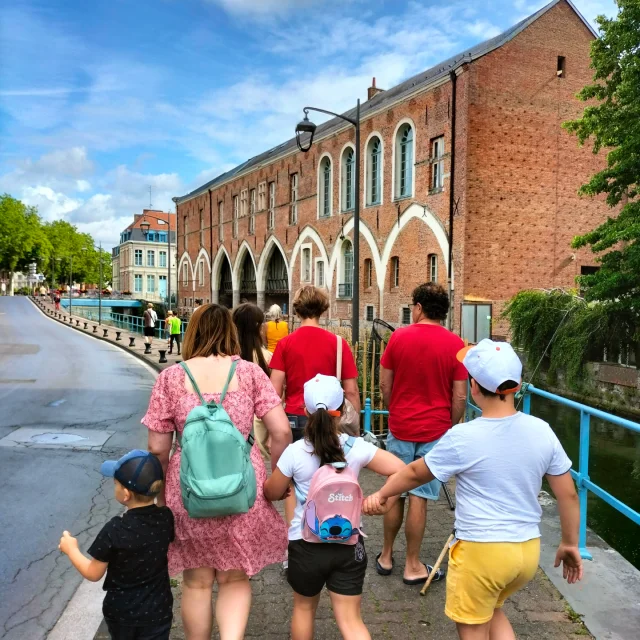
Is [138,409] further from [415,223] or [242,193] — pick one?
[242,193]

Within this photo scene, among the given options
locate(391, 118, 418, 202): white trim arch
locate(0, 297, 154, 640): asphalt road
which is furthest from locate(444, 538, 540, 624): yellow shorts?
locate(391, 118, 418, 202): white trim arch

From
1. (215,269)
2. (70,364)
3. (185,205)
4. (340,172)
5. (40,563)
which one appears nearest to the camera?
(40,563)

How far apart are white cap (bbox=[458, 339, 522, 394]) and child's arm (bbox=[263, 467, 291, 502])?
100 centimetres

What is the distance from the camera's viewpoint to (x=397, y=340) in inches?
158

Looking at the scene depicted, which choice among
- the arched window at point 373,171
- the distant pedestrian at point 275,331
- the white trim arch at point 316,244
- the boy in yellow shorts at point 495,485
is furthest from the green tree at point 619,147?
the white trim arch at point 316,244

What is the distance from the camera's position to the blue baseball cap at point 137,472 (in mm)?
2682

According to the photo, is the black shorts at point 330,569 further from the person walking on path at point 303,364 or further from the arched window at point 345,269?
the arched window at point 345,269

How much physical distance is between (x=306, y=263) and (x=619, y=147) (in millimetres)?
22143

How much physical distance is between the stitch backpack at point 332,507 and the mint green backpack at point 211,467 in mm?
296

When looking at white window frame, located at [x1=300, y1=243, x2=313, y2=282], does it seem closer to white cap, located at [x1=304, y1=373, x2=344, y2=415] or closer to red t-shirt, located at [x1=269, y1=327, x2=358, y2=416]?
red t-shirt, located at [x1=269, y1=327, x2=358, y2=416]

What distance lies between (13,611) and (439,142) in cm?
2443

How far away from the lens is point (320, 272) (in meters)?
34.8

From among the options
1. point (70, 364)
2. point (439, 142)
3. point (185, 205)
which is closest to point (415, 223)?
point (439, 142)

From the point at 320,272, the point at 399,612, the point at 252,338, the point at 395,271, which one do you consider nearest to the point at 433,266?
the point at 395,271
